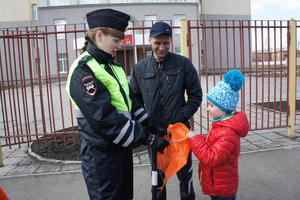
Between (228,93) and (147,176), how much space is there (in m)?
2.20

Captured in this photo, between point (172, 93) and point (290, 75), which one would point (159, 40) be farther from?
point (290, 75)

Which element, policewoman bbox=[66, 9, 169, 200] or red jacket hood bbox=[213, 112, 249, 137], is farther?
red jacket hood bbox=[213, 112, 249, 137]

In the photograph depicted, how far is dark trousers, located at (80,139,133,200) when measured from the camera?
1848mm

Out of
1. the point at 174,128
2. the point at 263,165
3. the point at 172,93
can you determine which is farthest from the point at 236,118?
the point at 263,165

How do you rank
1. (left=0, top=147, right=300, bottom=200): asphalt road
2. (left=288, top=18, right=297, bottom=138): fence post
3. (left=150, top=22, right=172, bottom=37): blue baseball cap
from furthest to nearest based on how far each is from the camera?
(left=288, top=18, right=297, bottom=138): fence post → (left=0, top=147, right=300, bottom=200): asphalt road → (left=150, top=22, right=172, bottom=37): blue baseball cap

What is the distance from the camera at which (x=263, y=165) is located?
4.03 meters

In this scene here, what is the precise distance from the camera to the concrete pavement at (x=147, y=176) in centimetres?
335

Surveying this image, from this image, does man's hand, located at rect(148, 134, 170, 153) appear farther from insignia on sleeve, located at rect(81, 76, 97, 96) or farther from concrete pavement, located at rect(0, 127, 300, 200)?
concrete pavement, located at rect(0, 127, 300, 200)

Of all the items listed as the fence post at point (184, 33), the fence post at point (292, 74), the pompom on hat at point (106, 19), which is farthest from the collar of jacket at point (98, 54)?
the fence post at point (292, 74)

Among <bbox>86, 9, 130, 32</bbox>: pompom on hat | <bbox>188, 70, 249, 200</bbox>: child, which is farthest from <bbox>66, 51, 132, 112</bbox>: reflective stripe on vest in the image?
<bbox>188, 70, 249, 200</bbox>: child

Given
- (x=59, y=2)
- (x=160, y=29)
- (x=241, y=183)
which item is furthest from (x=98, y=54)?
(x=59, y=2)

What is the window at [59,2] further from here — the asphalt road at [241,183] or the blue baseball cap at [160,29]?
the blue baseball cap at [160,29]

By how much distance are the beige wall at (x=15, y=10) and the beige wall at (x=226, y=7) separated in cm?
2039

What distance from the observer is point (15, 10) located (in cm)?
3034
